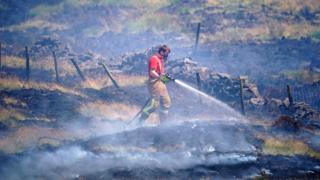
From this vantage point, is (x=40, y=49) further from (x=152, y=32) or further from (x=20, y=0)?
(x=20, y=0)

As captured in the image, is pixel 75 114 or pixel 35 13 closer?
pixel 75 114

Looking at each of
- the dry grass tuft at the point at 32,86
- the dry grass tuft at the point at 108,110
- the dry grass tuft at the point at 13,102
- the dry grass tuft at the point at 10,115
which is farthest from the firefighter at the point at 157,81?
the dry grass tuft at the point at 13,102

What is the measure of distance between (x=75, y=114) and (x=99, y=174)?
6736mm

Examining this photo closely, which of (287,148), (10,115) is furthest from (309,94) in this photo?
(10,115)

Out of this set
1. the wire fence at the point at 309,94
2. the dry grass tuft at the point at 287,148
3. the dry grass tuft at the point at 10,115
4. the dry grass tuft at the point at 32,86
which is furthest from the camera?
the dry grass tuft at the point at 32,86

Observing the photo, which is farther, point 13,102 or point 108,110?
point 108,110

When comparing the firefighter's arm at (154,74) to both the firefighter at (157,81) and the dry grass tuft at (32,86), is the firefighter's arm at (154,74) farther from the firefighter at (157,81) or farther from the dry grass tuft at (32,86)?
the dry grass tuft at (32,86)

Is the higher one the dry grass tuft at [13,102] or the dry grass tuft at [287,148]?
the dry grass tuft at [287,148]

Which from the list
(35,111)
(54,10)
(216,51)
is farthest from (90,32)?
(35,111)

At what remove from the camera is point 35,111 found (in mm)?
17438

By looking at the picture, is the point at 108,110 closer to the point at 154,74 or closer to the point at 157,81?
the point at 157,81

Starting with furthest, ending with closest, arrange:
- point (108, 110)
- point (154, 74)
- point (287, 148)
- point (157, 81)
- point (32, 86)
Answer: point (32, 86), point (108, 110), point (157, 81), point (154, 74), point (287, 148)

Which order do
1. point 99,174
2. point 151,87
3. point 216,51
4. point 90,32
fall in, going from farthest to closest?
point 90,32 → point 216,51 → point 151,87 → point 99,174

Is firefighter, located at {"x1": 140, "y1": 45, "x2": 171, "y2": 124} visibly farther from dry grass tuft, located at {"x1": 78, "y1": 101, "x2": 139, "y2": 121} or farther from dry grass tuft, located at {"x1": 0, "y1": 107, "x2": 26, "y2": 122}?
dry grass tuft, located at {"x1": 0, "y1": 107, "x2": 26, "y2": 122}
